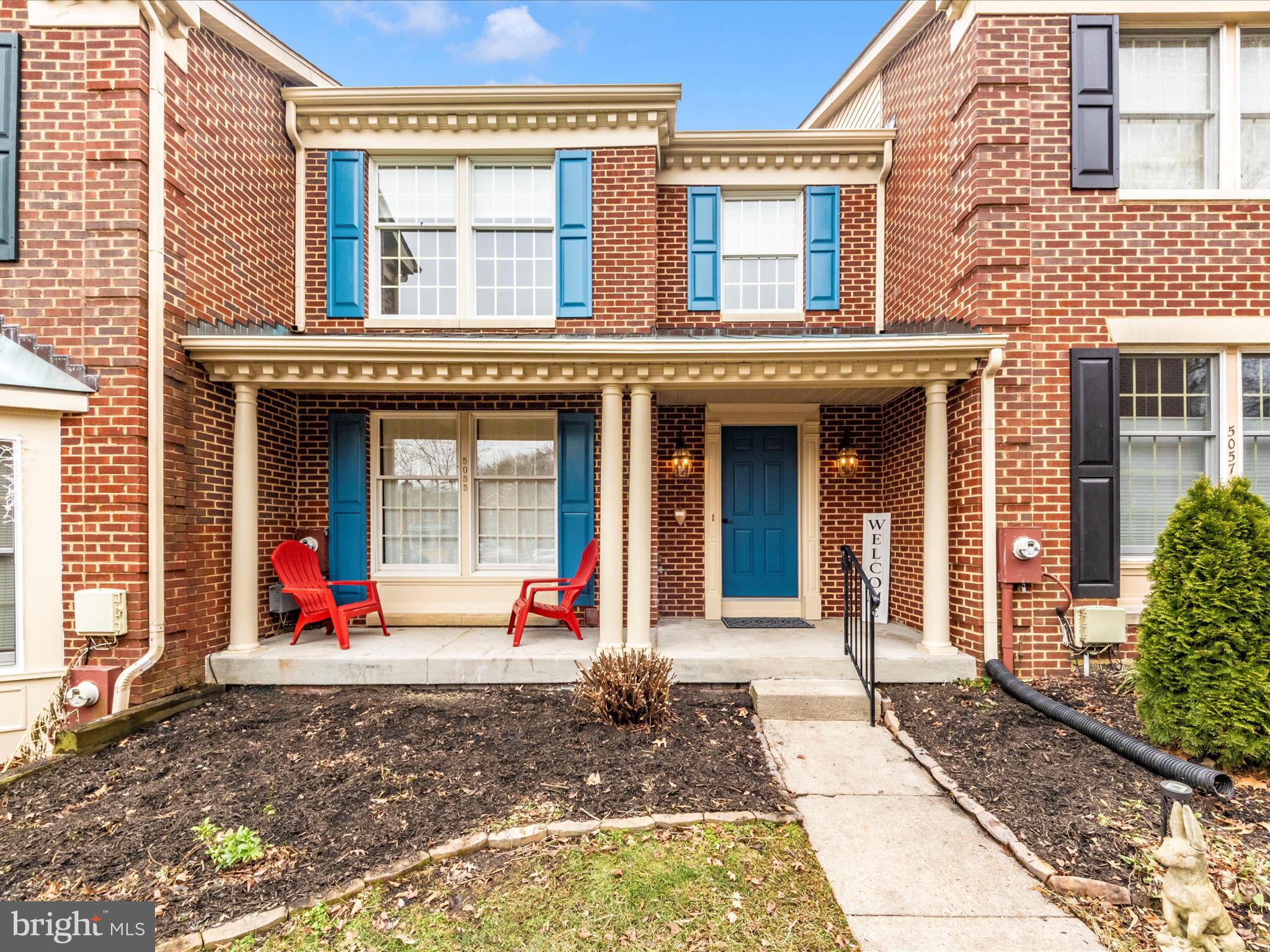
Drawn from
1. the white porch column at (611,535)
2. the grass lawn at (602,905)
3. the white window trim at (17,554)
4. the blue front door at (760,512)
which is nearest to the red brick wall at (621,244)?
the white porch column at (611,535)

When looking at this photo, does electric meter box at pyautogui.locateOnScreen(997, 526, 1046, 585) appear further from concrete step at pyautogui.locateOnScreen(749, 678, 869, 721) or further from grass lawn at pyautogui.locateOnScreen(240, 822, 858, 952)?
grass lawn at pyautogui.locateOnScreen(240, 822, 858, 952)

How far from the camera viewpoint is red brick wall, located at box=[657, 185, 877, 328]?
648 cm

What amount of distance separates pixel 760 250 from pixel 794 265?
41 cm

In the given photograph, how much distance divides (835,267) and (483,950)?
21.2ft

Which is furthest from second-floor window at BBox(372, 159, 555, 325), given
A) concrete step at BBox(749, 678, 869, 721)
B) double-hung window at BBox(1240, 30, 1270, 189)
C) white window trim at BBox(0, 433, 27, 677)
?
double-hung window at BBox(1240, 30, 1270, 189)

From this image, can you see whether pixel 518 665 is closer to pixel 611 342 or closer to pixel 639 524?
pixel 639 524

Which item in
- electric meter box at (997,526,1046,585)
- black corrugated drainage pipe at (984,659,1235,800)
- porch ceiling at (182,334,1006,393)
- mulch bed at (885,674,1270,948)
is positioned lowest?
mulch bed at (885,674,1270,948)

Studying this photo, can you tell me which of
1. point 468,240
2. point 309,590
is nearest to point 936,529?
point 468,240

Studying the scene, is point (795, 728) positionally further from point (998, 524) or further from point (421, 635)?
point (421, 635)

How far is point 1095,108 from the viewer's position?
4.88 m

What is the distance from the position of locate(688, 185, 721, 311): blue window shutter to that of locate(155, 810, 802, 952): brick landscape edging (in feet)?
16.1

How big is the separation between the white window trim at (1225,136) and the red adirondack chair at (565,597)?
5.35m

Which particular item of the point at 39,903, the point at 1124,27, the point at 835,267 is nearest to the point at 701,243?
the point at 835,267

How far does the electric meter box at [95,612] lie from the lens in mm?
4184
